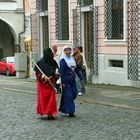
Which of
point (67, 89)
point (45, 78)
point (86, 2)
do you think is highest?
point (86, 2)

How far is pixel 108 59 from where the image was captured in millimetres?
21469

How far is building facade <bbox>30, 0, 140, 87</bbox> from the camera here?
19.7m

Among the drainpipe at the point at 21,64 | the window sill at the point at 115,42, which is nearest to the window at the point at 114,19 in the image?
the window sill at the point at 115,42

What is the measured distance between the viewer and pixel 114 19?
2091 centimetres

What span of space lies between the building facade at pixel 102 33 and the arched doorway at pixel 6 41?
2163 cm

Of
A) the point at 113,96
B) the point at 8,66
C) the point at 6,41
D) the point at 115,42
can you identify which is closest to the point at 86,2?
the point at 115,42

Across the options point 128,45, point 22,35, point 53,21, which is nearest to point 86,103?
point 128,45

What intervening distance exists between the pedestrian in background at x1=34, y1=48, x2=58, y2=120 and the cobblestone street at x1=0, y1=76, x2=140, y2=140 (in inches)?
9.3

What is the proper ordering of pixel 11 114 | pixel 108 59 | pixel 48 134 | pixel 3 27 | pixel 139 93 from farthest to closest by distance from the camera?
1. pixel 3 27
2. pixel 108 59
3. pixel 139 93
4. pixel 11 114
5. pixel 48 134

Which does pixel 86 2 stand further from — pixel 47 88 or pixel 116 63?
pixel 47 88

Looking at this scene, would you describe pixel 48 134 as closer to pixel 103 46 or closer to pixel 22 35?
pixel 103 46

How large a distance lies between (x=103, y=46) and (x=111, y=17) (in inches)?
50.8

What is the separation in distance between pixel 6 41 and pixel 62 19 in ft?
80.1

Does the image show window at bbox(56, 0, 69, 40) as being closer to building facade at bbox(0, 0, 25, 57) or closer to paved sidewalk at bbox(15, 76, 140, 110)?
paved sidewalk at bbox(15, 76, 140, 110)
